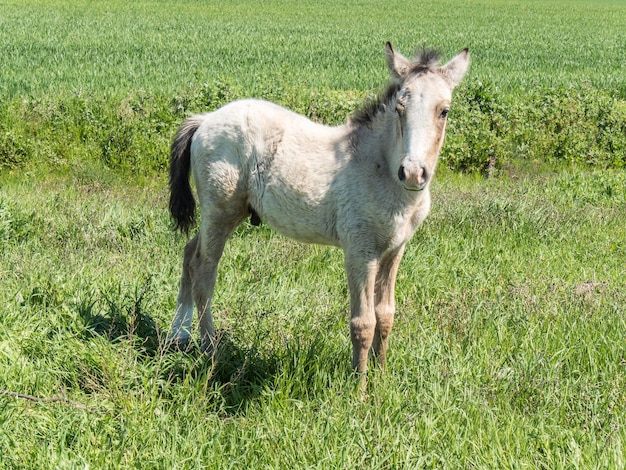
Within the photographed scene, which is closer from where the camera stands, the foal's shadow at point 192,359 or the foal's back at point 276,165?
the foal's shadow at point 192,359

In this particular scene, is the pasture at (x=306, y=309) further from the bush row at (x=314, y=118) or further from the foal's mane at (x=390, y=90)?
the foal's mane at (x=390, y=90)

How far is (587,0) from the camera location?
73.5 meters

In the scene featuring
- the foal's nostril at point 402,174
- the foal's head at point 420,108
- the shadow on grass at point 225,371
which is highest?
the foal's head at point 420,108

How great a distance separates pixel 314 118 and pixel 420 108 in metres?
8.17

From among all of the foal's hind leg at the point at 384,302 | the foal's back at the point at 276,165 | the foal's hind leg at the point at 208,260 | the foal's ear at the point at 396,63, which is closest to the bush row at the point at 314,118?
the foal's hind leg at the point at 208,260

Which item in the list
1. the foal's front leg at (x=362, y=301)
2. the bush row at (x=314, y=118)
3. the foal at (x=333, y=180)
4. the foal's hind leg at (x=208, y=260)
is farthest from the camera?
the bush row at (x=314, y=118)

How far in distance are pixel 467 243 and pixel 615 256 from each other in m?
1.54

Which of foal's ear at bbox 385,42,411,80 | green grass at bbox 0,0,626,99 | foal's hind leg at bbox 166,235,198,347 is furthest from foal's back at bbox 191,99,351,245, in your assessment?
green grass at bbox 0,0,626,99

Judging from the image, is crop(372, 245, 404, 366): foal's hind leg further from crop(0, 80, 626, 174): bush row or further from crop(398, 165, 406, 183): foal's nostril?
crop(0, 80, 626, 174): bush row

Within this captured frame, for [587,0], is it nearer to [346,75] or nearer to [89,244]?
[346,75]

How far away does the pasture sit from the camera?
382cm

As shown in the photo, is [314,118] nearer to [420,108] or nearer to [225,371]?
[225,371]

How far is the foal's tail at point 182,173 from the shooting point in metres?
5.46

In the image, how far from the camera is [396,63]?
4359mm
